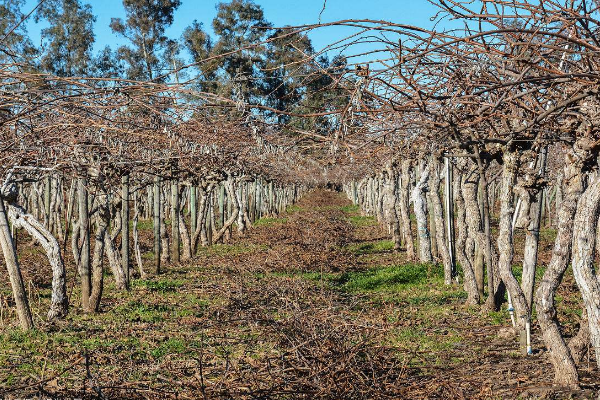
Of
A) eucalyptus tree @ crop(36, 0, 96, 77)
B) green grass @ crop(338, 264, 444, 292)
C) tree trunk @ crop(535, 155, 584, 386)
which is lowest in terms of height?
green grass @ crop(338, 264, 444, 292)

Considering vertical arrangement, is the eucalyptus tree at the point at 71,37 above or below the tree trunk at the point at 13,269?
above

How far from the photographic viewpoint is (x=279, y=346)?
6.93m

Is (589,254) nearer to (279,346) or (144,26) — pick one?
(279,346)

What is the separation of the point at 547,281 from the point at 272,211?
3446 cm

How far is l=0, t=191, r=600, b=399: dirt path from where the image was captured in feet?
17.9

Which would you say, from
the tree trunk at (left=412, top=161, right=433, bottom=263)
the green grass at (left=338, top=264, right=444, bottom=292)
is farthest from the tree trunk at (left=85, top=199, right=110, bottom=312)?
the tree trunk at (left=412, top=161, right=433, bottom=263)

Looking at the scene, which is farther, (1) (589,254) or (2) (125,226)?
(2) (125,226)

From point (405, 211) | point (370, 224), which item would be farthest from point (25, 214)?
point (370, 224)

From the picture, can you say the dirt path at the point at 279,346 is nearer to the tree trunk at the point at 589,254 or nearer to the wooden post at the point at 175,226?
the tree trunk at the point at 589,254

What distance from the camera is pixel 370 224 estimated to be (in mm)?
31891

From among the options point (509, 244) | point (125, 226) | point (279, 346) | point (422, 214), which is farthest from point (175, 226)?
point (509, 244)

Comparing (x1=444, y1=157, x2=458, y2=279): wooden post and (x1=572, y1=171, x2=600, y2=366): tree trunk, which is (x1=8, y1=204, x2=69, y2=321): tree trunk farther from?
(x1=572, y1=171, x2=600, y2=366): tree trunk

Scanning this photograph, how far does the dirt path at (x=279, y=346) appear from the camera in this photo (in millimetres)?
5465

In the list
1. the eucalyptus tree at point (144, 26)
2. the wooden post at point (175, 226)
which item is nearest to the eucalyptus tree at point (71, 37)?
the eucalyptus tree at point (144, 26)
